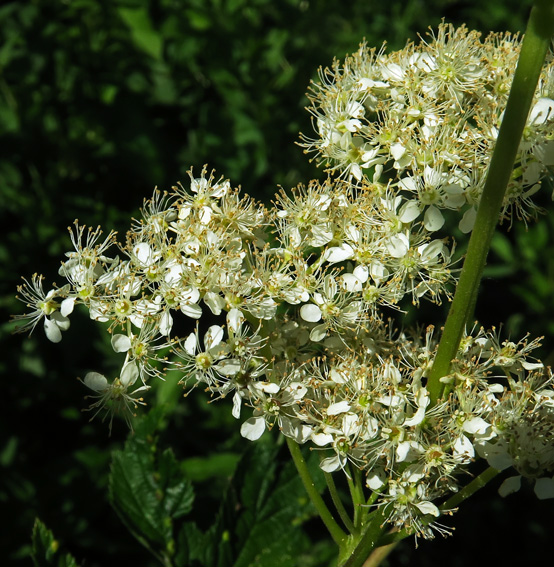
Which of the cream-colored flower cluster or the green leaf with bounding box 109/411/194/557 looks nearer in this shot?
the cream-colored flower cluster

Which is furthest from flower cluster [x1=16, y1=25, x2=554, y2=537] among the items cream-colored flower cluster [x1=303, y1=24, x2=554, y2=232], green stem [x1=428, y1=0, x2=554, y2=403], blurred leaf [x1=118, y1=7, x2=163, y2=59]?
blurred leaf [x1=118, y1=7, x2=163, y2=59]

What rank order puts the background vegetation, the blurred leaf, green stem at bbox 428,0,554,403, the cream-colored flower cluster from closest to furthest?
green stem at bbox 428,0,554,403 < the cream-colored flower cluster < the background vegetation < the blurred leaf

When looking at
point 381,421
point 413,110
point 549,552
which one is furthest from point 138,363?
point 549,552

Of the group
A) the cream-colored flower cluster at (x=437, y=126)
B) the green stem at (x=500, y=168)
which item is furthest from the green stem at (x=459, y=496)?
the cream-colored flower cluster at (x=437, y=126)

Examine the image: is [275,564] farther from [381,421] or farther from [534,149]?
[534,149]

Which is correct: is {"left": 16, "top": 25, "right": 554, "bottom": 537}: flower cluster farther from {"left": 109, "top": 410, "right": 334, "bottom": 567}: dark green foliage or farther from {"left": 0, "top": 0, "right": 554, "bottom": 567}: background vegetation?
{"left": 0, "top": 0, "right": 554, "bottom": 567}: background vegetation

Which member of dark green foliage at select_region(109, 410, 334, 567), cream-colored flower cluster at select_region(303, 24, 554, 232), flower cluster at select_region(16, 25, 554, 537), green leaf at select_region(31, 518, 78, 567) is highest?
cream-colored flower cluster at select_region(303, 24, 554, 232)

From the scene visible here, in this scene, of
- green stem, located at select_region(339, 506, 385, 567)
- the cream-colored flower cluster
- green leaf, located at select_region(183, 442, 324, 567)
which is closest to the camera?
green stem, located at select_region(339, 506, 385, 567)
